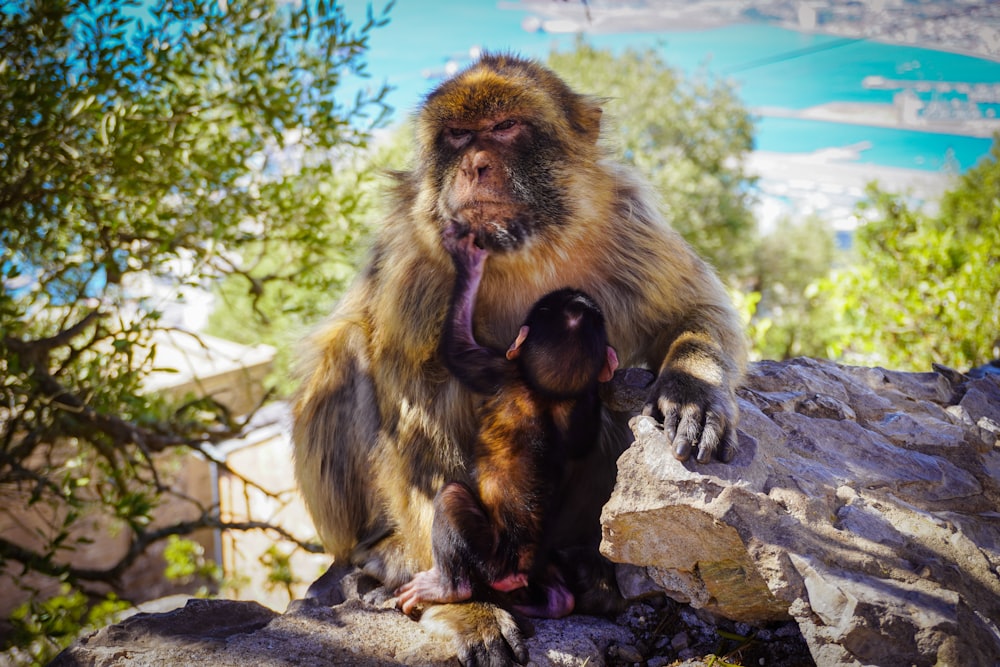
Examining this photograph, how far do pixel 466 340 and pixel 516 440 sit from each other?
38 centimetres

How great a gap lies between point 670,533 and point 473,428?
0.89 m

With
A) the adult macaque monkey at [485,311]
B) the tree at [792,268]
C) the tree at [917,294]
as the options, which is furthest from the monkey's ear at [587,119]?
the tree at [792,268]

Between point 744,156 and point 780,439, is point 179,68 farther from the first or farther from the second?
point 744,156

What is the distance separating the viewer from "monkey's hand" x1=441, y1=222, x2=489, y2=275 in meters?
2.44

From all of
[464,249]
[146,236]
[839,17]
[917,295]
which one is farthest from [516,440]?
[839,17]

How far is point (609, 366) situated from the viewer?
2.47 meters

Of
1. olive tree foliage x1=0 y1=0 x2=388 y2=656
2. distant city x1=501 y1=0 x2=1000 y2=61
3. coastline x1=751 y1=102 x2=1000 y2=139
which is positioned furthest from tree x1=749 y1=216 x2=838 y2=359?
olive tree foliage x1=0 y1=0 x2=388 y2=656

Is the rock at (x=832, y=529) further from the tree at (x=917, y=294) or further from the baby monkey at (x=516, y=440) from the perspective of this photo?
the tree at (x=917, y=294)

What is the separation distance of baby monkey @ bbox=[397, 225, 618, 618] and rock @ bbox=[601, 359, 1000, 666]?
0.31m

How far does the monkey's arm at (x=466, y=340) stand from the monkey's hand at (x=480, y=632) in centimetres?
71

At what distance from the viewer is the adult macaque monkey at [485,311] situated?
2412 millimetres

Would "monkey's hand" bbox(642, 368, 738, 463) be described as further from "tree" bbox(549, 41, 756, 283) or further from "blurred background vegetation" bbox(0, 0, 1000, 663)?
"tree" bbox(549, 41, 756, 283)

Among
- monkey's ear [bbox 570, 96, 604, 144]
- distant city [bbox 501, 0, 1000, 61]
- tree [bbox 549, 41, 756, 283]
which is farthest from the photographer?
tree [bbox 549, 41, 756, 283]

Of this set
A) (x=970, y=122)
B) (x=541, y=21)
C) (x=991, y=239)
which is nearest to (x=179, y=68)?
(x=991, y=239)
